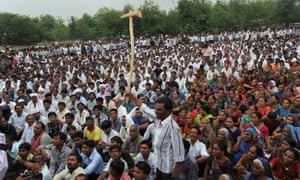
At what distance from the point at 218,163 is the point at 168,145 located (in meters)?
1.16

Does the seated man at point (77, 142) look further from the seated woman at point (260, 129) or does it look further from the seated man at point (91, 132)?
the seated woman at point (260, 129)

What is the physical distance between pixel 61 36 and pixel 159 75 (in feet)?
116

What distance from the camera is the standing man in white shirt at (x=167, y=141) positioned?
3.08 meters

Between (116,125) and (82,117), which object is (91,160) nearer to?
(116,125)

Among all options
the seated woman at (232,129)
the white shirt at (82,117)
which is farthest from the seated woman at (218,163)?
the white shirt at (82,117)

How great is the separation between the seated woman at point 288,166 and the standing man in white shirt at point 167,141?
1324mm

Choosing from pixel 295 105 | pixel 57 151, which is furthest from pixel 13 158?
pixel 295 105

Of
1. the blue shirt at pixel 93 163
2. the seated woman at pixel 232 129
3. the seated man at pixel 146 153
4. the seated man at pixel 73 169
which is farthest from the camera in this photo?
the seated woman at pixel 232 129

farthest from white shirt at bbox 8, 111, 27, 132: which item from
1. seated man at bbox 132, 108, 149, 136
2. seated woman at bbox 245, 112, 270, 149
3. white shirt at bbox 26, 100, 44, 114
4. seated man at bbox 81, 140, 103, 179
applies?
seated woman at bbox 245, 112, 270, 149

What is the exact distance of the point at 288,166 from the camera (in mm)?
3674

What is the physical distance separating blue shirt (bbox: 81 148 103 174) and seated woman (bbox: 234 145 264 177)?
1.72m

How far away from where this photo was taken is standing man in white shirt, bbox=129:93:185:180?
308 centimetres

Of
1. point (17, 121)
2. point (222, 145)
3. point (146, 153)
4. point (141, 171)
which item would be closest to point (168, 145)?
point (141, 171)

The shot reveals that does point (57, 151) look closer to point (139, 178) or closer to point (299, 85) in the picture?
point (139, 178)
